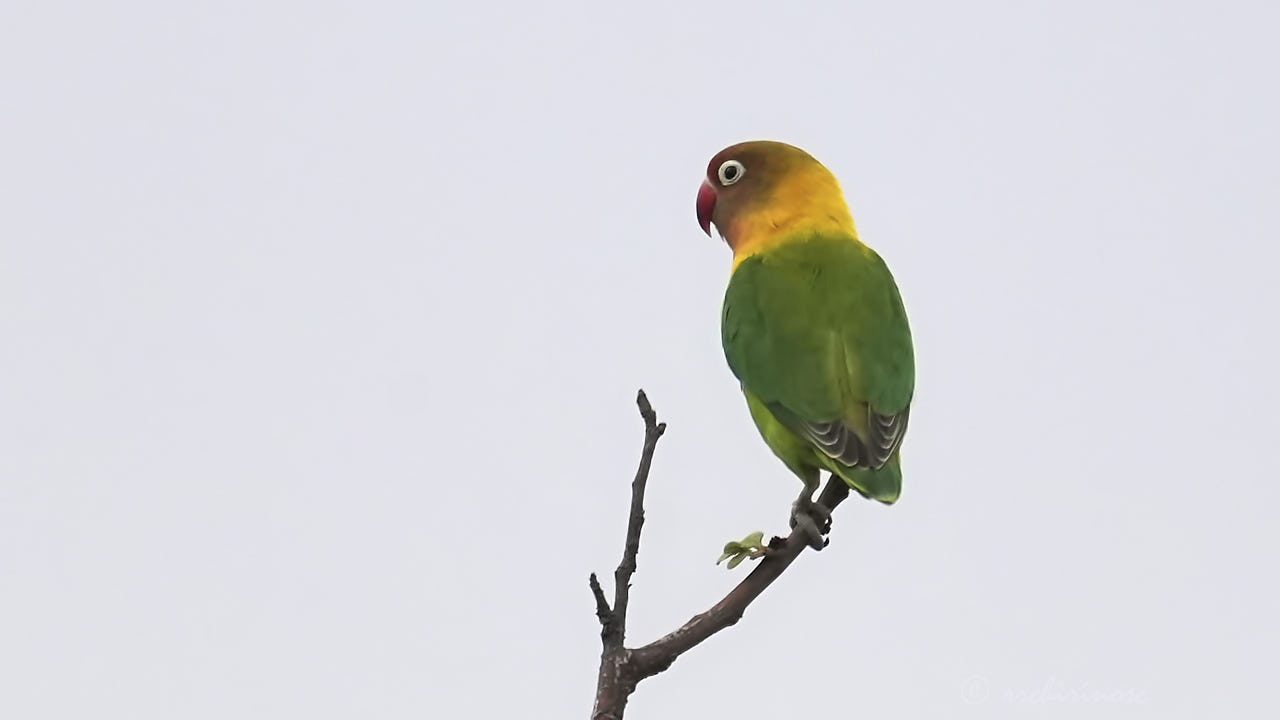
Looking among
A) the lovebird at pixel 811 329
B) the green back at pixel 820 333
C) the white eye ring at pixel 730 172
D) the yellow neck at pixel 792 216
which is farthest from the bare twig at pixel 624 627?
the white eye ring at pixel 730 172

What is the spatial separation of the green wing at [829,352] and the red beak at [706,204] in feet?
1.73

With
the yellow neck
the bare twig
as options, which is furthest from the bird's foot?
the yellow neck

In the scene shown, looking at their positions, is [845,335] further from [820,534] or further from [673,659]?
[673,659]

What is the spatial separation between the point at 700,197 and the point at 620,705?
2708 mm

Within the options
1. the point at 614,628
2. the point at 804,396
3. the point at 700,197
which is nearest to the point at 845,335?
the point at 804,396

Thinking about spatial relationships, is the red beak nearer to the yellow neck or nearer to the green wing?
the yellow neck

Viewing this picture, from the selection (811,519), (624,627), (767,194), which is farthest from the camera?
(767,194)

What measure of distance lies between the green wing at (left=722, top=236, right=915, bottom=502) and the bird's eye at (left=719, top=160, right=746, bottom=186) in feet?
1.58

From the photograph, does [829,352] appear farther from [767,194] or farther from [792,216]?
[767,194]

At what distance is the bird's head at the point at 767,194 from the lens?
15.7ft

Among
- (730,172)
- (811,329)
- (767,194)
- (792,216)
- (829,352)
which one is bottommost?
(829,352)

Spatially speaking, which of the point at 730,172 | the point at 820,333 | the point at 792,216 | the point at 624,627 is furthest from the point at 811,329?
the point at 624,627

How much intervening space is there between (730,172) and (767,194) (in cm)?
18

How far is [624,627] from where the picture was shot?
9.07ft
